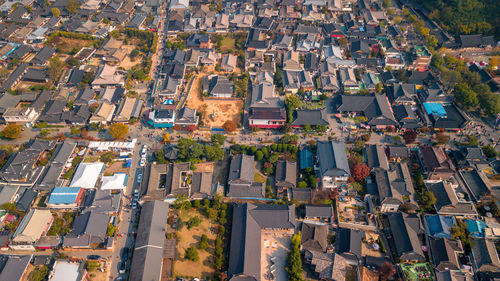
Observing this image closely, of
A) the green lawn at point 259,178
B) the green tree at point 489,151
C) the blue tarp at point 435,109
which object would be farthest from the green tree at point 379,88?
the green lawn at point 259,178

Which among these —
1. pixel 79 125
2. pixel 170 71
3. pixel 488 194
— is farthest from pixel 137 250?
pixel 488 194

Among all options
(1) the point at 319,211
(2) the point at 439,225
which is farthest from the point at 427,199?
(1) the point at 319,211

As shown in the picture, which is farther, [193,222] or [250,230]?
[193,222]

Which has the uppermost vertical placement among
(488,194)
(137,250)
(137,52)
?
(137,52)

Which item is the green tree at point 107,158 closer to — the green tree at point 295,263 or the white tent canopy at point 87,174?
the white tent canopy at point 87,174

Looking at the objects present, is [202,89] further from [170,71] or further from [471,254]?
[471,254]

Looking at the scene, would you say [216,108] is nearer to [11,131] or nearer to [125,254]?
[125,254]

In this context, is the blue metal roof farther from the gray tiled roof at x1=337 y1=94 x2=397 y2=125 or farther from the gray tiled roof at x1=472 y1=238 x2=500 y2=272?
the gray tiled roof at x1=472 y1=238 x2=500 y2=272
